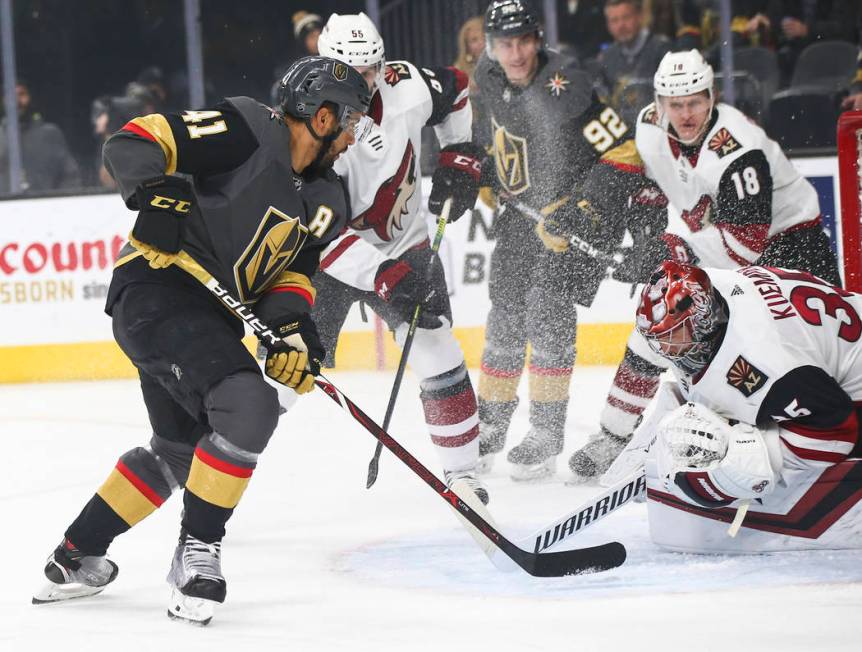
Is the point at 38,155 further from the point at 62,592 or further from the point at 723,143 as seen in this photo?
the point at 62,592

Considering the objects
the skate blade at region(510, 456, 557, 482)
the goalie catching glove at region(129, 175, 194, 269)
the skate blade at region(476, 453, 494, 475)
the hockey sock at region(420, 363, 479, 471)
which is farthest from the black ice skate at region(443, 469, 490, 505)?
the goalie catching glove at region(129, 175, 194, 269)

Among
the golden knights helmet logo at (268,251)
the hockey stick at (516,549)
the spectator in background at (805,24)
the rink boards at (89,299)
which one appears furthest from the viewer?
the spectator in background at (805,24)

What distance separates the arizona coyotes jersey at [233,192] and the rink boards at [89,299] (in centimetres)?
291

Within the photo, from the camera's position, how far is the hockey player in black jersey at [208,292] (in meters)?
2.27

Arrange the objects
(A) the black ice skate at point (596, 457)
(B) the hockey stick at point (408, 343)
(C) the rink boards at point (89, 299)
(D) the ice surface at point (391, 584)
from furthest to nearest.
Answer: (C) the rink boards at point (89, 299) → (A) the black ice skate at point (596, 457) → (B) the hockey stick at point (408, 343) → (D) the ice surface at point (391, 584)

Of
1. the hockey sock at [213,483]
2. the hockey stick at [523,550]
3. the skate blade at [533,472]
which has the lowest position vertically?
the skate blade at [533,472]

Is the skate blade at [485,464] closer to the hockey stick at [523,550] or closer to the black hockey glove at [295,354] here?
the hockey stick at [523,550]

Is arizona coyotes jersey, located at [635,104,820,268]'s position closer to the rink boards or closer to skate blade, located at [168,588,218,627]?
the rink boards

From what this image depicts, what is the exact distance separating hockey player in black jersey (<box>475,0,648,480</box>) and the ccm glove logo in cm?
170

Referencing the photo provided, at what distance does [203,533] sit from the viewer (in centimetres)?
231

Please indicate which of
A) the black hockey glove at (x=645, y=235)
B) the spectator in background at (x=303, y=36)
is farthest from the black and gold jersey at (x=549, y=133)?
the spectator in background at (x=303, y=36)

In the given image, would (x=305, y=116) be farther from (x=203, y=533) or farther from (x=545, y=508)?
(x=545, y=508)

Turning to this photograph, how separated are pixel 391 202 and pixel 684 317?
1.09m

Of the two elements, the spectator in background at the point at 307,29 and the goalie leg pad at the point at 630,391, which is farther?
the spectator in background at the point at 307,29
